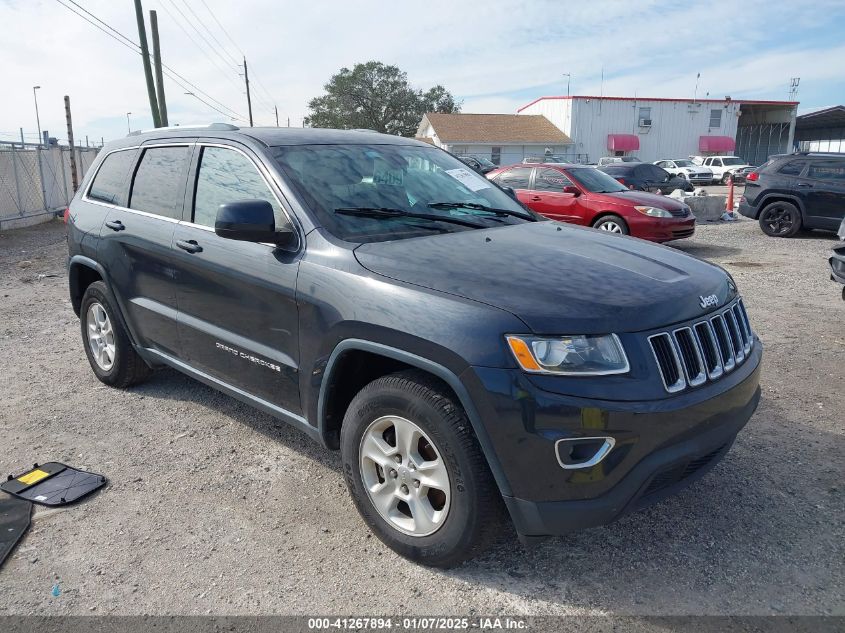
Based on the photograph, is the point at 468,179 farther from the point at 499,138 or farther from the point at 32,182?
the point at 499,138

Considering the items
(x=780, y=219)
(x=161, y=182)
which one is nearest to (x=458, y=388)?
(x=161, y=182)

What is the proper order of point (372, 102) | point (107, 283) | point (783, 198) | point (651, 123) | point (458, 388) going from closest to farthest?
point (458, 388), point (107, 283), point (783, 198), point (651, 123), point (372, 102)

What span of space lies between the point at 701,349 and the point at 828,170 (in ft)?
39.4

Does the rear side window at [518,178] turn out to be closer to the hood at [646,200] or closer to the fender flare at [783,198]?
the hood at [646,200]

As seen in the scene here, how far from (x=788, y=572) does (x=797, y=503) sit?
2.15ft

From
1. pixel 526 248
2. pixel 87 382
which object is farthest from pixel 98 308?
pixel 526 248

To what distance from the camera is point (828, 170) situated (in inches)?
492

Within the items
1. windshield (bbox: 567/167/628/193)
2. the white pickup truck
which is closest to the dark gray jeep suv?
windshield (bbox: 567/167/628/193)

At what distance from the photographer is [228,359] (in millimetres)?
3662

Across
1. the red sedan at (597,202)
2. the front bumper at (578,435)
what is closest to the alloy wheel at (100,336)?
the front bumper at (578,435)

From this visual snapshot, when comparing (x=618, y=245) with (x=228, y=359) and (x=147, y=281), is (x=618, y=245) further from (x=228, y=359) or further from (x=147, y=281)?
(x=147, y=281)

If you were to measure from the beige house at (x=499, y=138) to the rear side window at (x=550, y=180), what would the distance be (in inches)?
1466

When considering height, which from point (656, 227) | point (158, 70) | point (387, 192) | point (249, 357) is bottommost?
point (656, 227)

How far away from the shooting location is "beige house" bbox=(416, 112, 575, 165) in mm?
49188
